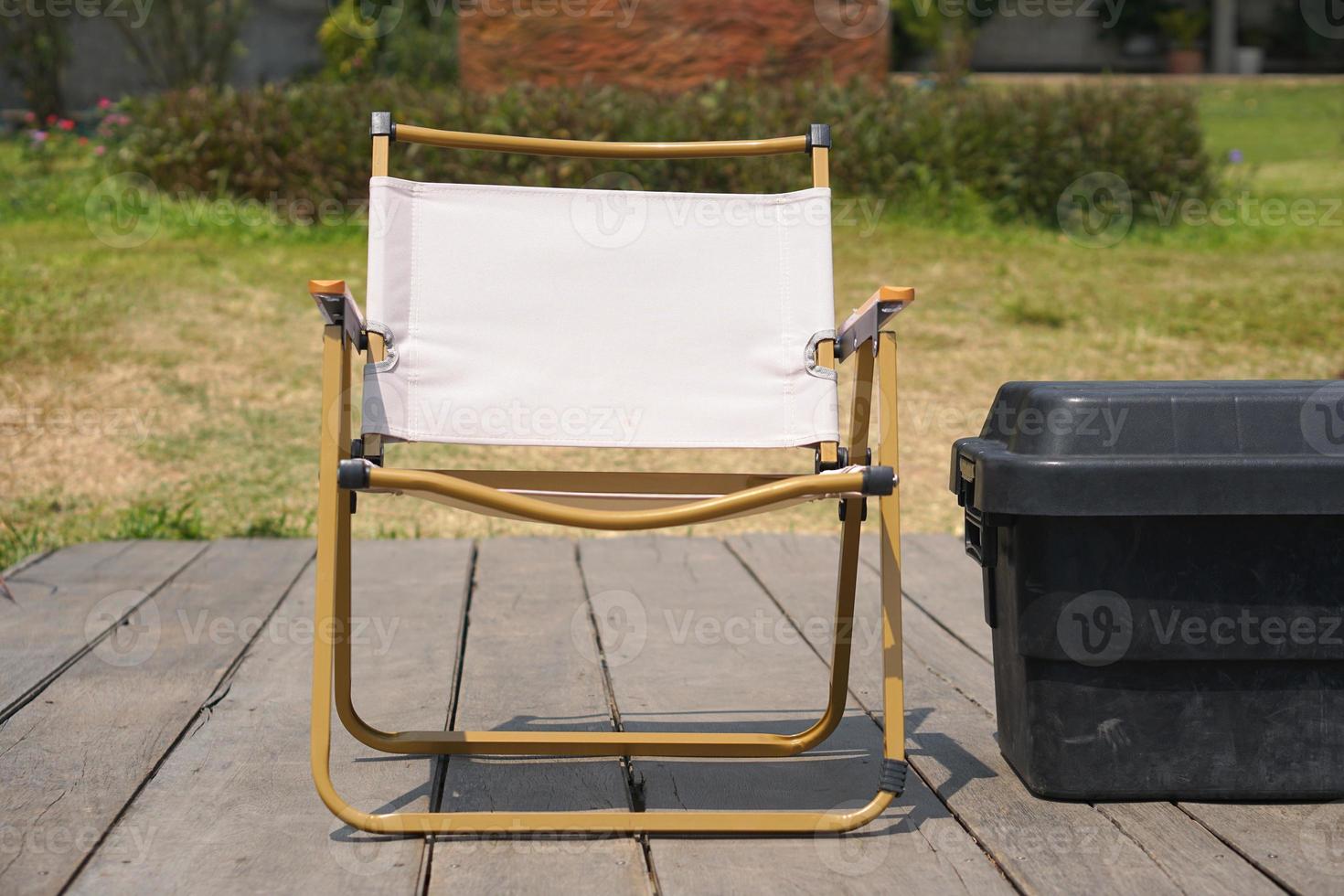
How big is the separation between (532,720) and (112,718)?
0.71m

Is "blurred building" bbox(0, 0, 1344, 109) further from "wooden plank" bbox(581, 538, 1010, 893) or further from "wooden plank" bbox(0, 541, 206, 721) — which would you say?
"wooden plank" bbox(581, 538, 1010, 893)

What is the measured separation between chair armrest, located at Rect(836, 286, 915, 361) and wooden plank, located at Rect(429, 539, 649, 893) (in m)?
0.76

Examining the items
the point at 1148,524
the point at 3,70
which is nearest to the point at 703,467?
the point at 1148,524

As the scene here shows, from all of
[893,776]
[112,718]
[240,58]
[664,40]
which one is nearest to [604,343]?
[893,776]

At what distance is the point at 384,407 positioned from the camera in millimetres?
1990

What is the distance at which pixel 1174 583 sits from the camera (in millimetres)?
1886

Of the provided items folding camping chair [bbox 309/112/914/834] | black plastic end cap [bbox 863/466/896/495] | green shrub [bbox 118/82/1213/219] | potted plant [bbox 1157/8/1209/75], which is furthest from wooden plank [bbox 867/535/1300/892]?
potted plant [bbox 1157/8/1209/75]

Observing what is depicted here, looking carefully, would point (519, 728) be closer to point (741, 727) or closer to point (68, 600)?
point (741, 727)

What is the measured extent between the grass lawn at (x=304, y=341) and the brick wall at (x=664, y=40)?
139cm

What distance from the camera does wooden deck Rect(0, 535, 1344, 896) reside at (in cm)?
171

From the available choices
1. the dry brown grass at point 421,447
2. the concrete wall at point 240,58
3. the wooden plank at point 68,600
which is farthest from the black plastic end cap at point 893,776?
the concrete wall at point 240,58

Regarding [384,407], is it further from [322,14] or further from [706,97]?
[322,14]

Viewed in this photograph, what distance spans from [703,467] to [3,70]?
9.68m

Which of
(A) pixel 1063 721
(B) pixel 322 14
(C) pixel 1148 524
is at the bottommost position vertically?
(A) pixel 1063 721
